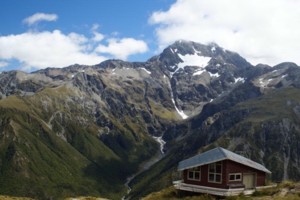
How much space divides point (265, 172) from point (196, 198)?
1451 cm

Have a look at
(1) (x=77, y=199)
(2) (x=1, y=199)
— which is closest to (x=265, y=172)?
(1) (x=77, y=199)

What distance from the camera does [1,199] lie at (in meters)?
58.9

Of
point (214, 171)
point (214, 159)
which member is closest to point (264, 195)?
point (214, 171)

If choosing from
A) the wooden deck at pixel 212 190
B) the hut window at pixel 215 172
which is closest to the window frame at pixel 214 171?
the hut window at pixel 215 172

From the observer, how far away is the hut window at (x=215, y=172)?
57344mm

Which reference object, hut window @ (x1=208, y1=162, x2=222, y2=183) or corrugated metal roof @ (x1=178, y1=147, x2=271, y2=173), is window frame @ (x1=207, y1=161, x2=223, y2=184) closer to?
hut window @ (x1=208, y1=162, x2=222, y2=183)

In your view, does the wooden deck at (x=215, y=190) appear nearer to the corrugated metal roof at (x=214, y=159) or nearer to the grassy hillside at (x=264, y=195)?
the grassy hillside at (x=264, y=195)

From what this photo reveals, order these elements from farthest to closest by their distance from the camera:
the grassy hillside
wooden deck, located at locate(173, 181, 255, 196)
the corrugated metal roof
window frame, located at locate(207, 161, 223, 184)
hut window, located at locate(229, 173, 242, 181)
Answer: hut window, located at locate(229, 173, 242, 181) < window frame, located at locate(207, 161, 223, 184) < the corrugated metal roof < wooden deck, located at locate(173, 181, 255, 196) < the grassy hillside

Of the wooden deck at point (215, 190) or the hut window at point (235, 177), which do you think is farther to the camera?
the hut window at point (235, 177)

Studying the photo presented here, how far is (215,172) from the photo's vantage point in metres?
57.8

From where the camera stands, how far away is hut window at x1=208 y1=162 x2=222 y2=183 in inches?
2258

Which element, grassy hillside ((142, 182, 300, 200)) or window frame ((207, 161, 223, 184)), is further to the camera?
window frame ((207, 161, 223, 184))

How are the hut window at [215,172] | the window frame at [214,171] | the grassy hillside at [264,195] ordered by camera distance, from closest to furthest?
the grassy hillside at [264,195] → the window frame at [214,171] → the hut window at [215,172]

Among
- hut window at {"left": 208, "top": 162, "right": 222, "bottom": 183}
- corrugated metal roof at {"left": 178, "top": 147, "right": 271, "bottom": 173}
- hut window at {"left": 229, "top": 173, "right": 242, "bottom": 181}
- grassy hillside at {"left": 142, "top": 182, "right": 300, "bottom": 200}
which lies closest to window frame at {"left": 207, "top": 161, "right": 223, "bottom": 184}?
hut window at {"left": 208, "top": 162, "right": 222, "bottom": 183}
